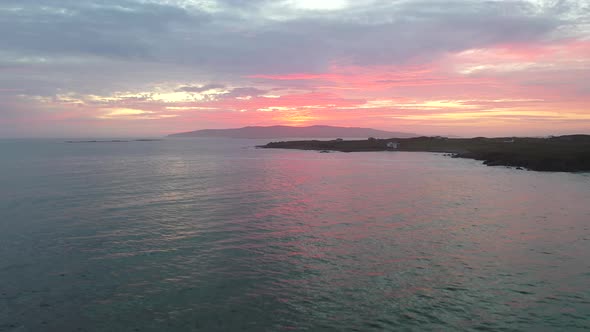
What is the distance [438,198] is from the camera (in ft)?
132

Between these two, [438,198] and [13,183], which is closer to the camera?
[438,198]

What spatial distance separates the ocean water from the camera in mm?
14352

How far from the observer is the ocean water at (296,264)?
47.1ft

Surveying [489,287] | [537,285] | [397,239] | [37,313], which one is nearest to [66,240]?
[37,313]

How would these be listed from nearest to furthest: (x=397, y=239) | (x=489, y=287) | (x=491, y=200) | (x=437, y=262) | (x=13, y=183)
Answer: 1. (x=489, y=287)
2. (x=437, y=262)
3. (x=397, y=239)
4. (x=491, y=200)
5. (x=13, y=183)

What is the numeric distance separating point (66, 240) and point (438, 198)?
33283 millimetres

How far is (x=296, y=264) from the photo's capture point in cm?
1986

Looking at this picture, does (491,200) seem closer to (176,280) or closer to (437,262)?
(437,262)

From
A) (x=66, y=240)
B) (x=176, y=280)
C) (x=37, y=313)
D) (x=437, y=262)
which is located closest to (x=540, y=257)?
(x=437, y=262)

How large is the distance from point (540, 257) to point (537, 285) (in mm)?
4430

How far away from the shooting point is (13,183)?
54.0m

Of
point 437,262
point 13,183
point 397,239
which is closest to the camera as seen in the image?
point 437,262

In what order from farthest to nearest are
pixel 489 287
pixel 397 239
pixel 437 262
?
pixel 397 239, pixel 437 262, pixel 489 287

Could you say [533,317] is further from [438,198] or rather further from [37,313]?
[438,198]
